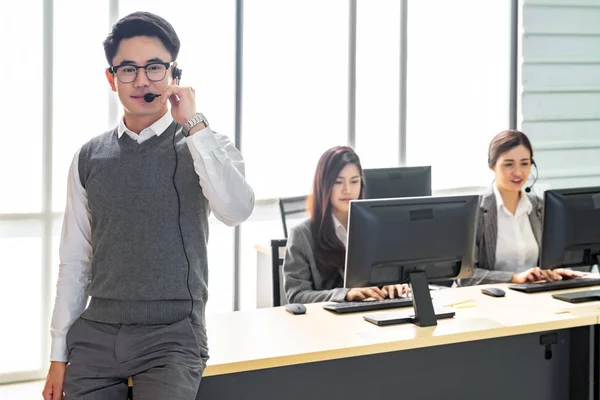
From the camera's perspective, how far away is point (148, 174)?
196 centimetres

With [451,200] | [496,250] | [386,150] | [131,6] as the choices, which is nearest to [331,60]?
[386,150]

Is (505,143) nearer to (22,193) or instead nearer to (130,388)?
(130,388)

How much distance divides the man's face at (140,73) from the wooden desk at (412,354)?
774 millimetres

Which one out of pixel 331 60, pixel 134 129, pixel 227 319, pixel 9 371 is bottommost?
pixel 9 371

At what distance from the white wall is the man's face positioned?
14.1ft

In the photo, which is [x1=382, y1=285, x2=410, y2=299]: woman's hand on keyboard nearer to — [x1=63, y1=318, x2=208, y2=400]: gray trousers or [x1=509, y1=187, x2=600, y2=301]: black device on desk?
[x1=509, y1=187, x2=600, y2=301]: black device on desk

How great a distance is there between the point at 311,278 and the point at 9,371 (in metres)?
2.20

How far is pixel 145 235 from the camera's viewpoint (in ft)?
6.33

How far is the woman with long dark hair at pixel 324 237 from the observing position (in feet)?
10.1

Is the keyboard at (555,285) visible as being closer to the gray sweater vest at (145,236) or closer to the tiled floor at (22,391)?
the gray sweater vest at (145,236)

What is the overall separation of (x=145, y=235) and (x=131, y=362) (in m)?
0.32

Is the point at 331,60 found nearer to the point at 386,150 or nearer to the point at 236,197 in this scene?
the point at 386,150

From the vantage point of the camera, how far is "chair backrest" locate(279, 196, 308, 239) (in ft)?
12.6

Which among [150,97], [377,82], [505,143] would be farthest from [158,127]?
[377,82]
